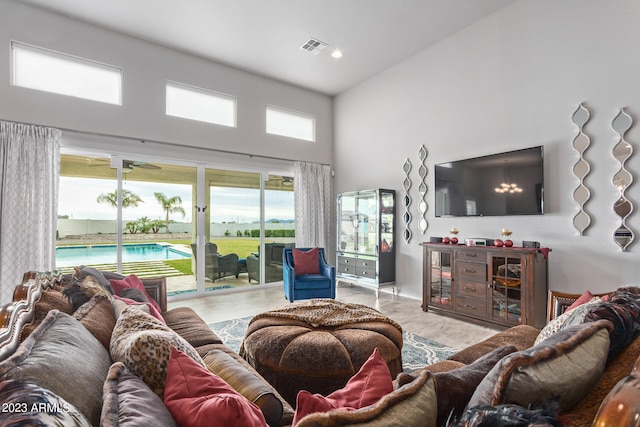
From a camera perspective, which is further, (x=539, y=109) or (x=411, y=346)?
(x=539, y=109)

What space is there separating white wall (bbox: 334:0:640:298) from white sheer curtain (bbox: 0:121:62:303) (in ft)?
15.7

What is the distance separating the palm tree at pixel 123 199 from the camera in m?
4.46

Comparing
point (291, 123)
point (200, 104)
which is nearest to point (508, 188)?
point (291, 123)

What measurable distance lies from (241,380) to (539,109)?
4138mm

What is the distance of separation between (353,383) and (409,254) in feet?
14.1

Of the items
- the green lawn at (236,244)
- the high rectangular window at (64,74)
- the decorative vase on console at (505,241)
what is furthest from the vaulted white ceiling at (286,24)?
the green lawn at (236,244)

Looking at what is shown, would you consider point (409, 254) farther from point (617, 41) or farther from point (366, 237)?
point (617, 41)

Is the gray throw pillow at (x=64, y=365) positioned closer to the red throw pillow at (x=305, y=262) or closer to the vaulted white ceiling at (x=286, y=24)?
the red throw pillow at (x=305, y=262)

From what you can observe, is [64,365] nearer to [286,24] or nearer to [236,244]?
[286,24]

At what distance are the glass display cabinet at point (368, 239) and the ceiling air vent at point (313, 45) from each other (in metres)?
2.29

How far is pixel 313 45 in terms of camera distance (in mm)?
4637

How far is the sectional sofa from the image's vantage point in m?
0.62

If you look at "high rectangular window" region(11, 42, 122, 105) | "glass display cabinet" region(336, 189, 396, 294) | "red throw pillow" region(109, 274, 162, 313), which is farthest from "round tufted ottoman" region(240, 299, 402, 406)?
"high rectangular window" region(11, 42, 122, 105)

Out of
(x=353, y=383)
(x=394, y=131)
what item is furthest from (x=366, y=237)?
(x=353, y=383)
